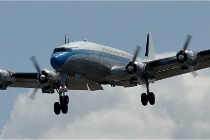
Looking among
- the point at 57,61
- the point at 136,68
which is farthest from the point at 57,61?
the point at 136,68

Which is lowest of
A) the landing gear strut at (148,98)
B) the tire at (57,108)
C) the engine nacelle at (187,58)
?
the tire at (57,108)

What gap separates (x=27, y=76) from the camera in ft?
209

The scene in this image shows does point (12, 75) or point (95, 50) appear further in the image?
point (12, 75)

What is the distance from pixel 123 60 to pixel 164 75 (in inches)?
171

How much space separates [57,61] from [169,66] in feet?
35.7

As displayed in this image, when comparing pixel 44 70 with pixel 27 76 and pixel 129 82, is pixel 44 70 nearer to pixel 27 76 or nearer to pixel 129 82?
pixel 27 76

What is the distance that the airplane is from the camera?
5741 centimetres

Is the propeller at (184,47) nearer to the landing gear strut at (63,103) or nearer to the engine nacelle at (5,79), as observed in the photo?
the landing gear strut at (63,103)

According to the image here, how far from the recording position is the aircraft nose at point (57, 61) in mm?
56188

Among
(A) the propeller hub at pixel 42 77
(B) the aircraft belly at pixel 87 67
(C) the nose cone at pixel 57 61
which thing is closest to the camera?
(C) the nose cone at pixel 57 61

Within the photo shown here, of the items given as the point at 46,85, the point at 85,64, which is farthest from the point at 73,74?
the point at 46,85

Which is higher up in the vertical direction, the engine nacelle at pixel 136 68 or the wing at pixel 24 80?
the engine nacelle at pixel 136 68

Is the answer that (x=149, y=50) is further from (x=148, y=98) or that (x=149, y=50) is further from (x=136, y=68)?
(x=136, y=68)

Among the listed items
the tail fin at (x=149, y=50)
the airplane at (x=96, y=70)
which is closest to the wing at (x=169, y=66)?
the airplane at (x=96, y=70)
